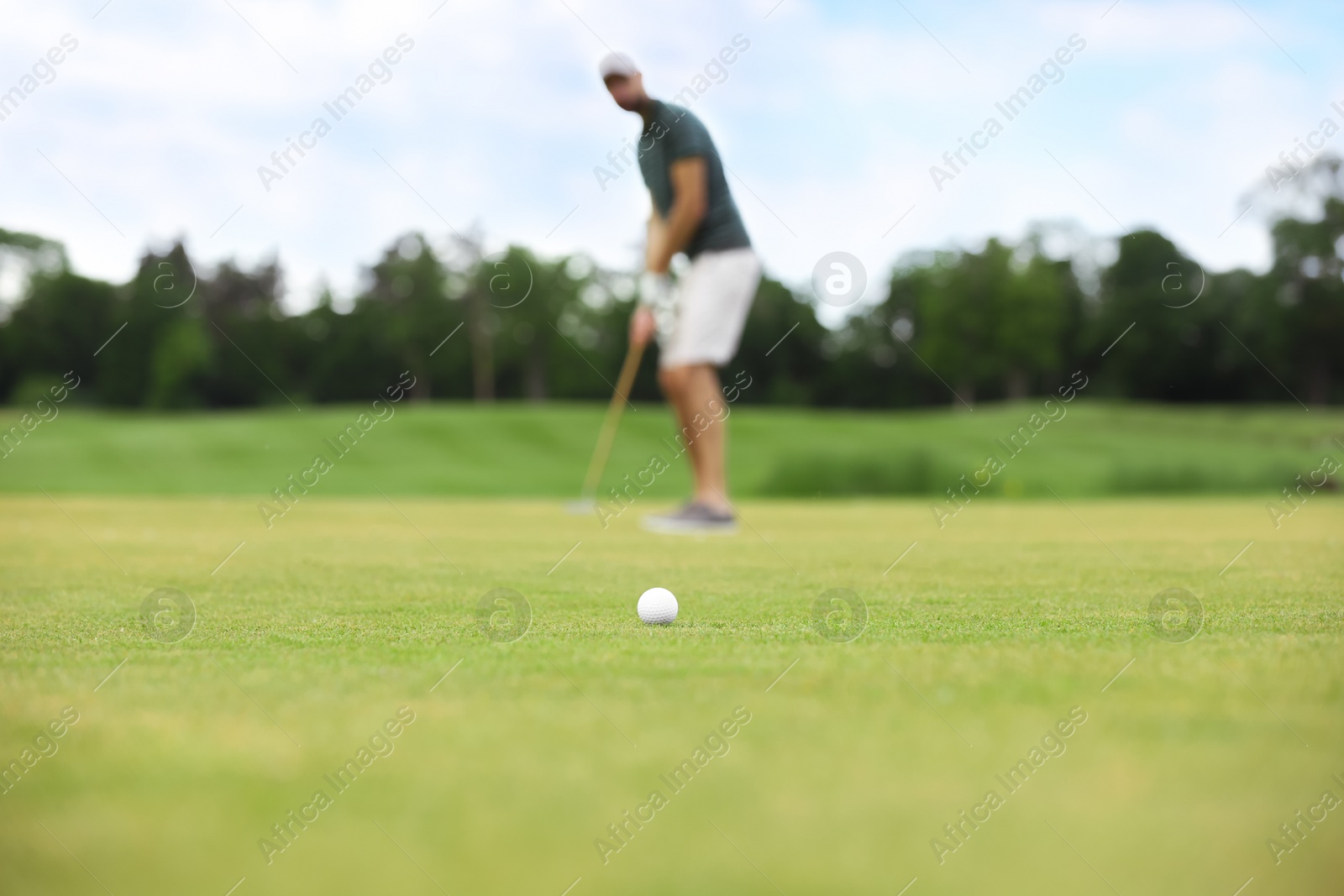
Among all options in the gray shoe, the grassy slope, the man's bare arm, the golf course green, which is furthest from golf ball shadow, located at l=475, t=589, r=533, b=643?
the grassy slope

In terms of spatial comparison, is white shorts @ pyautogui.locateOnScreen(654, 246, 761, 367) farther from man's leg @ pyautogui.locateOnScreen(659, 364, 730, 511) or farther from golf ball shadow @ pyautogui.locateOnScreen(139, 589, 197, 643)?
golf ball shadow @ pyautogui.locateOnScreen(139, 589, 197, 643)

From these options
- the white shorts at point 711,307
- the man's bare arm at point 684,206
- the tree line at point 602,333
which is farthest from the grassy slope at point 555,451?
the tree line at point 602,333

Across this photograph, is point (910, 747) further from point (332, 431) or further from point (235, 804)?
point (332, 431)

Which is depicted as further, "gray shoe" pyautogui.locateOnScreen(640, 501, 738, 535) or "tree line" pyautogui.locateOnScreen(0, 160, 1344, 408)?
"tree line" pyautogui.locateOnScreen(0, 160, 1344, 408)

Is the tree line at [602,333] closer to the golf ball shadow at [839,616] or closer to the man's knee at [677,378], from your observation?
the man's knee at [677,378]

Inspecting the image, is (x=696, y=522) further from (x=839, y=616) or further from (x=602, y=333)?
(x=602, y=333)

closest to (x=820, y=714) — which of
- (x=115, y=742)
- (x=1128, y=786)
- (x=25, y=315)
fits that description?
(x=1128, y=786)

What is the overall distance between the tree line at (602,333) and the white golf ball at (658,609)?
151ft

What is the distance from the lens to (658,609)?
10.9ft

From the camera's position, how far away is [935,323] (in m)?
56.7

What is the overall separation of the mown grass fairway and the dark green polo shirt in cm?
392

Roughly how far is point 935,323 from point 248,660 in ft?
186

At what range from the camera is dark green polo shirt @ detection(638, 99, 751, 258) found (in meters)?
7.44

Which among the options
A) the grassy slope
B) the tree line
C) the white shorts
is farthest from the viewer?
the tree line
